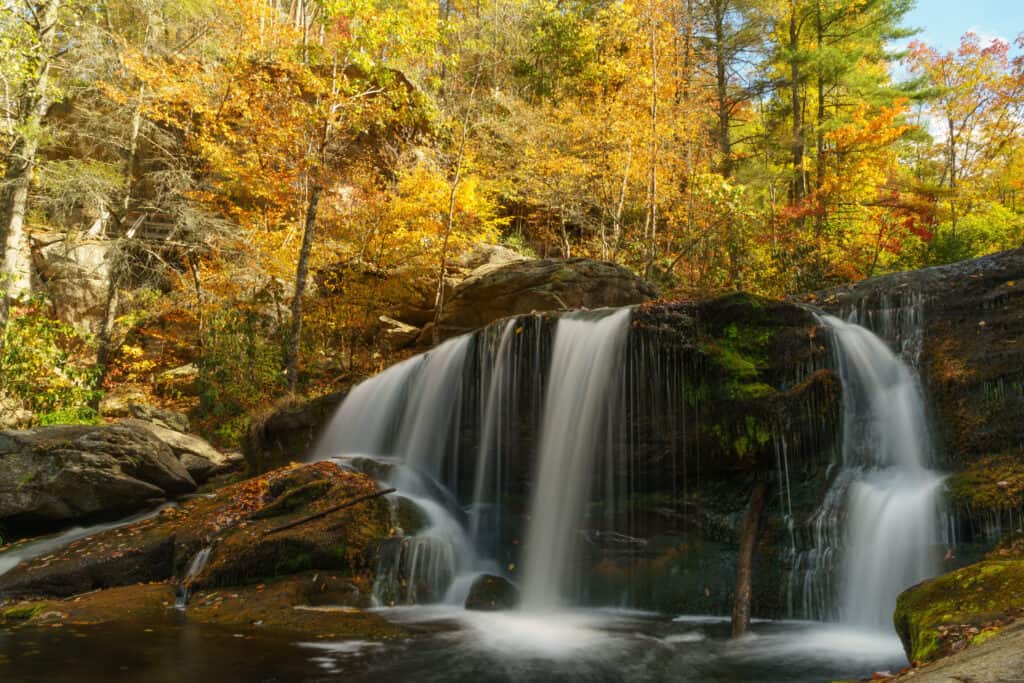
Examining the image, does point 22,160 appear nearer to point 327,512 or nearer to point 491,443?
point 327,512

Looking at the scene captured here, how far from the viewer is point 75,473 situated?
9562mm

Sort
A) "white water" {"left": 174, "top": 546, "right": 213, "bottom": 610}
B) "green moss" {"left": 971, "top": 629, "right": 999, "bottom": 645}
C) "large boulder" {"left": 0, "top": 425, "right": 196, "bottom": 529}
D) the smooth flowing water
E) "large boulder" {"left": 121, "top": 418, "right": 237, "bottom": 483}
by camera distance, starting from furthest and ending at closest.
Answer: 1. "large boulder" {"left": 121, "top": 418, "right": 237, "bottom": 483}
2. "large boulder" {"left": 0, "top": 425, "right": 196, "bottom": 529}
3. "white water" {"left": 174, "top": 546, "right": 213, "bottom": 610}
4. the smooth flowing water
5. "green moss" {"left": 971, "top": 629, "right": 999, "bottom": 645}

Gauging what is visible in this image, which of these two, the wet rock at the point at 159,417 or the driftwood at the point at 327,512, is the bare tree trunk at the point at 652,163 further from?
the wet rock at the point at 159,417

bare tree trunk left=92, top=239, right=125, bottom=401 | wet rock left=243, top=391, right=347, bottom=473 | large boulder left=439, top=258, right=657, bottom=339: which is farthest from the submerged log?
bare tree trunk left=92, top=239, right=125, bottom=401

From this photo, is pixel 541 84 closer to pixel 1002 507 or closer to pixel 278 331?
pixel 278 331

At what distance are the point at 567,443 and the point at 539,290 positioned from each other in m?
6.16

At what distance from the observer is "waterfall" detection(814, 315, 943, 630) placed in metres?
5.70

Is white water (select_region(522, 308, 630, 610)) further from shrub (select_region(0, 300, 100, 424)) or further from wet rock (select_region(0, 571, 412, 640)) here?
shrub (select_region(0, 300, 100, 424))

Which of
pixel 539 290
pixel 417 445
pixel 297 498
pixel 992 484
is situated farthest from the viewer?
pixel 539 290

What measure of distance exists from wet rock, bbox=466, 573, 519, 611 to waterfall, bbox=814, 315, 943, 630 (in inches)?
127

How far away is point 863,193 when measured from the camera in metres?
18.5

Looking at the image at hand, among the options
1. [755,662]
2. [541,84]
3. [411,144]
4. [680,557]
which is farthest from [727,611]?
[541,84]

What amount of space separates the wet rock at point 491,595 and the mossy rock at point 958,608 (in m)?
3.90

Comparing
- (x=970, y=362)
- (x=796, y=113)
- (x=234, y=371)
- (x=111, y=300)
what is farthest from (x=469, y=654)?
(x=796, y=113)
